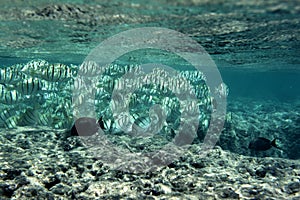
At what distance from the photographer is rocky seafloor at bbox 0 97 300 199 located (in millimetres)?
4145

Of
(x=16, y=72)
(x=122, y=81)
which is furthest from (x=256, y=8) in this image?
(x=16, y=72)

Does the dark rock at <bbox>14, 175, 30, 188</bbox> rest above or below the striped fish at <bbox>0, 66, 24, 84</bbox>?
below

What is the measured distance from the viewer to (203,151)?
6.26 m

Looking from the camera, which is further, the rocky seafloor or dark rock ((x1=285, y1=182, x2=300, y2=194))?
dark rock ((x1=285, y1=182, x2=300, y2=194))

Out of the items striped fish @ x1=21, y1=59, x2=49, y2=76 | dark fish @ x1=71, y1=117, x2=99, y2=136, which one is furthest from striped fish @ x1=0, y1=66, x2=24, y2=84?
dark fish @ x1=71, y1=117, x2=99, y2=136

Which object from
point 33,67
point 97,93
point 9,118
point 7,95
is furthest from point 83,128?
point 97,93

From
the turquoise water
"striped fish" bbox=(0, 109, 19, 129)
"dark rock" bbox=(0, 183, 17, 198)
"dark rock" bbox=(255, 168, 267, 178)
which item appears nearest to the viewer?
"dark rock" bbox=(0, 183, 17, 198)

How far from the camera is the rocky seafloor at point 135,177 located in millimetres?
4145

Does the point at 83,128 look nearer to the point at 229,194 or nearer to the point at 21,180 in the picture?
the point at 21,180

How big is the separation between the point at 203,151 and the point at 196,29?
9250 millimetres

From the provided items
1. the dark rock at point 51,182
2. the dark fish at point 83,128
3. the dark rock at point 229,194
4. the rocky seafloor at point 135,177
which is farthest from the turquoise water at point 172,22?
the dark rock at point 229,194

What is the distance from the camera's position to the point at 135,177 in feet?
15.7

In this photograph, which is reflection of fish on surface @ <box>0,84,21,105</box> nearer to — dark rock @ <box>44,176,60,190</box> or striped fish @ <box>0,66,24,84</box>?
striped fish @ <box>0,66,24,84</box>

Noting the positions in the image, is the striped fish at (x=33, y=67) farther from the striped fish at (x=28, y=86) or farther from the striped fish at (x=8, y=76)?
the striped fish at (x=28, y=86)
